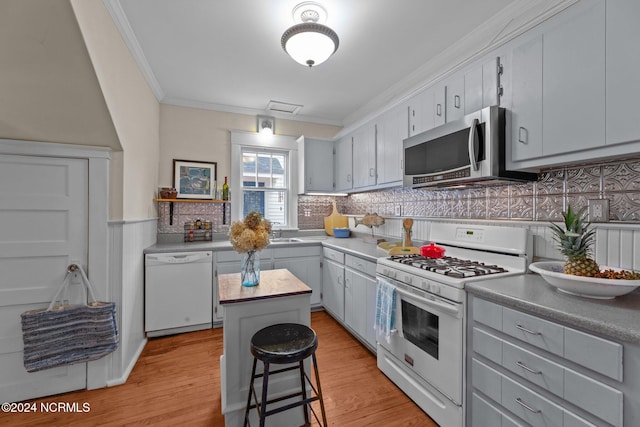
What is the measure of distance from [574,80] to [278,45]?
2061 mm

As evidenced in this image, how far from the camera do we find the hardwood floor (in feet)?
5.72

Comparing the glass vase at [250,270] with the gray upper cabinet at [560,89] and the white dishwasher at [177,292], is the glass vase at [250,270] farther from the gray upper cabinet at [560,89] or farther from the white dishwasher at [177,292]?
the gray upper cabinet at [560,89]

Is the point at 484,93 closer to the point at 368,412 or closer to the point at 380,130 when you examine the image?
the point at 380,130

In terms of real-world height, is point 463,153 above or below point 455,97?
below

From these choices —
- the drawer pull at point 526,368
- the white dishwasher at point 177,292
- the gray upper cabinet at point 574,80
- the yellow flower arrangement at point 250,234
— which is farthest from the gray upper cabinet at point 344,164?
the drawer pull at point 526,368

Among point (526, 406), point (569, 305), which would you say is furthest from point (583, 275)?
point (526, 406)

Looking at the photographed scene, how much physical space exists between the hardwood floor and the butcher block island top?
844 millimetres

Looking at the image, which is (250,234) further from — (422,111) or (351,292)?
(422,111)

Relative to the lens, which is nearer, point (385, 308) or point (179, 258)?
point (385, 308)

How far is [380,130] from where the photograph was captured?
3.06 metres

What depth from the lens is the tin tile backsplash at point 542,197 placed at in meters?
1.45

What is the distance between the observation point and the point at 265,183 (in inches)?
159

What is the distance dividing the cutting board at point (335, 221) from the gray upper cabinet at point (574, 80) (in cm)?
270
